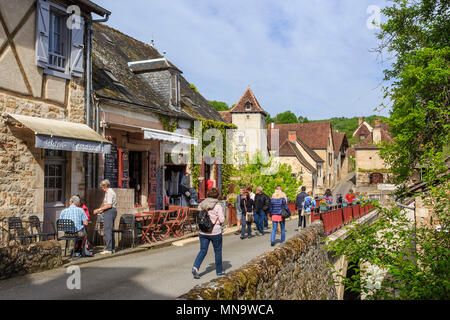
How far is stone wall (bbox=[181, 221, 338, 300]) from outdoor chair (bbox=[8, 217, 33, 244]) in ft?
18.3

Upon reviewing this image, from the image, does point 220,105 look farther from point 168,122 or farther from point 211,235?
point 211,235

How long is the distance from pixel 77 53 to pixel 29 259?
18.3ft

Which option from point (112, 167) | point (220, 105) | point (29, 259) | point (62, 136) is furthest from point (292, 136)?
point (29, 259)

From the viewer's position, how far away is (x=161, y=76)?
1672 centimetres

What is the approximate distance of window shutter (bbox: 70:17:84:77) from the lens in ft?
34.3

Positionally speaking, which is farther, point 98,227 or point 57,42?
point 98,227

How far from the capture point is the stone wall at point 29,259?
6969 millimetres

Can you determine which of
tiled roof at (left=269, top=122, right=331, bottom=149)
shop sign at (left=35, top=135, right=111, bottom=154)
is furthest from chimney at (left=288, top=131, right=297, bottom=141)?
shop sign at (left=35, top=135, right=111, bottom=154)

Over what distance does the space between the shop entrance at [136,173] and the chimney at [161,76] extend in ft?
9.48

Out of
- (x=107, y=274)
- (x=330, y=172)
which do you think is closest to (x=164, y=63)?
(x=107, y=274)

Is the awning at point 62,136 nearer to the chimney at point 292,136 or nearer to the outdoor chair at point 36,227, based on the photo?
the outdoor chair at point 36,227

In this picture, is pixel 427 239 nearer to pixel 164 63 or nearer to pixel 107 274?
pixel 107 274

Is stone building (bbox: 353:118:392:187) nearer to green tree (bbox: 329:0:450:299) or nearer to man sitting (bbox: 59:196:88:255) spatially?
green tree (bbox: 329:0:450:299)
